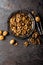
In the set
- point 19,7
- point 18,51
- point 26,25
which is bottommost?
point 18,51

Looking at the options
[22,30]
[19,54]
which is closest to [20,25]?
[22,30]

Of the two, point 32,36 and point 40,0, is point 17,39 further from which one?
point 40,0

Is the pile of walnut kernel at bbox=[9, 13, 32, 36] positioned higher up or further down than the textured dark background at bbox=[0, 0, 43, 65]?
higher up

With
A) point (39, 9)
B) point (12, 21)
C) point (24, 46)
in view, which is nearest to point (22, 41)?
point (24, 46)

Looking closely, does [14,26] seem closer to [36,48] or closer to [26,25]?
[26,25]

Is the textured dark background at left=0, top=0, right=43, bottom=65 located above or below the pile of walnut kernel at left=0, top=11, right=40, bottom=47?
below

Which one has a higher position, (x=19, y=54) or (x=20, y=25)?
(x=20, y=25)

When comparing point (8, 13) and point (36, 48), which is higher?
point (8, 13)

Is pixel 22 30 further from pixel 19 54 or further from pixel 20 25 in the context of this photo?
pixel 19 54

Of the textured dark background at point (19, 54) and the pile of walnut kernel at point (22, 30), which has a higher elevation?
the pile of walnut kernel at point (22, 30)

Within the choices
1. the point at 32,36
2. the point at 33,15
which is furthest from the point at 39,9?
the point at 32,36

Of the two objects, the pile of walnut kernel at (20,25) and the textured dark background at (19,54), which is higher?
the pile of walnut kernel at (20,25)
